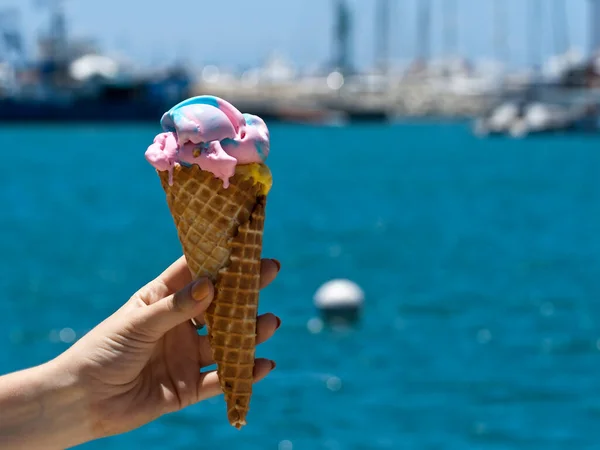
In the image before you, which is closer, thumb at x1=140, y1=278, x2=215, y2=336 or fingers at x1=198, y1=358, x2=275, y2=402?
thumb at x1=140, y1=278, x2=215, y2=336

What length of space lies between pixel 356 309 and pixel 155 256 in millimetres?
11607

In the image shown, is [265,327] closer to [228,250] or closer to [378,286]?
[228,250]

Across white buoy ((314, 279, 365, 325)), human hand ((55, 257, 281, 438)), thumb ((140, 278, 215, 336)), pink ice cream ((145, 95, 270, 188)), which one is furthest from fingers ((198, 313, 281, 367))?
white buoy ((314, 279, 365, 325))

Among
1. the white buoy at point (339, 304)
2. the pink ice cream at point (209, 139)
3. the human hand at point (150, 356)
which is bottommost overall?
the human hand at point (150, 356)

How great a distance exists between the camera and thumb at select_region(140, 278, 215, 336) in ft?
8.91

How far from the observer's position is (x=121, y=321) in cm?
284

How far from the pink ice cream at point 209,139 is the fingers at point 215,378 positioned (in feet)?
1.59

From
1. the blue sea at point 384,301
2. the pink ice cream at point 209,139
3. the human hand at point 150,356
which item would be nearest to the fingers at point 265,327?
the human hand at point 150,356

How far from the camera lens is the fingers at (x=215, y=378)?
3.01m

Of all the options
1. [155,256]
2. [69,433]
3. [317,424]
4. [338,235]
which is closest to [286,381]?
[317,424]

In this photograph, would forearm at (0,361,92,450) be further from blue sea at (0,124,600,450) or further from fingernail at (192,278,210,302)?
blue sea at (0,124,600,450)

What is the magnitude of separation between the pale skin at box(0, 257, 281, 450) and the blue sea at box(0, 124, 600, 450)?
8.70 m

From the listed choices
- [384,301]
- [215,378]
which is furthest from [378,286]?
[215,378]

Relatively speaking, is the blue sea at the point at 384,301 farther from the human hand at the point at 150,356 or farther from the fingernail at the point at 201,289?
the fingernail at the point at 201,289
